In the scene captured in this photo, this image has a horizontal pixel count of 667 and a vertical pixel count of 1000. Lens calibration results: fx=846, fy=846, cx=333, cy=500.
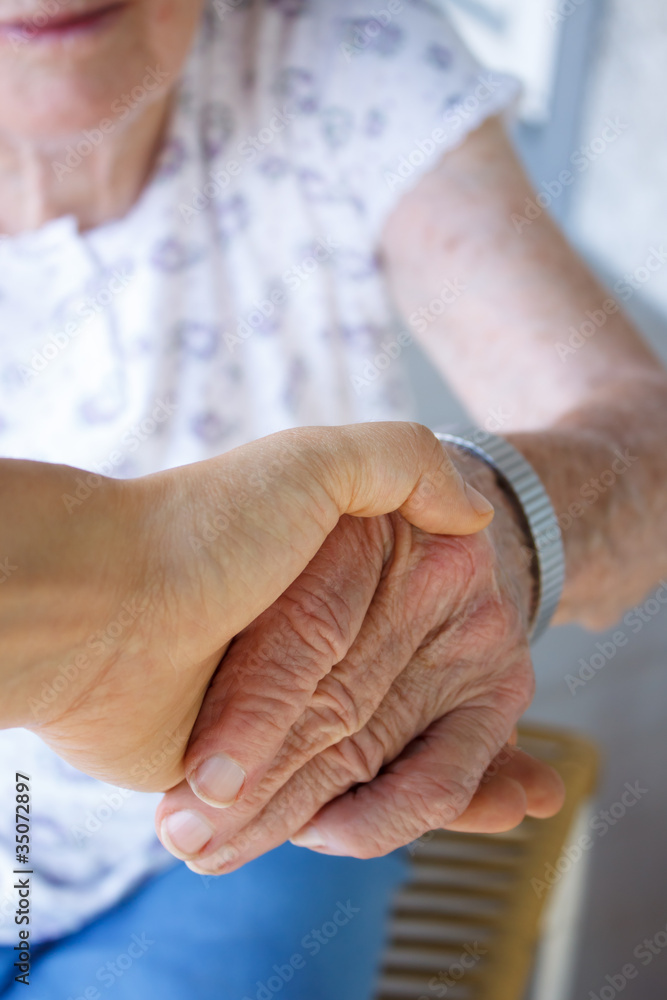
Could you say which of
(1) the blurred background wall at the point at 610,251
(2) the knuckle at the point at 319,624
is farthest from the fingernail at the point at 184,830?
(1) the blurred background wall at the point at 610,251

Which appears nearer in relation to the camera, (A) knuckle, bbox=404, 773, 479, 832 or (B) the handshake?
(B) the handshake

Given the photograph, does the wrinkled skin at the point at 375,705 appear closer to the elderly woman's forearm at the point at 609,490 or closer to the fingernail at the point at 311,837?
the fingernail at the point at 311,837

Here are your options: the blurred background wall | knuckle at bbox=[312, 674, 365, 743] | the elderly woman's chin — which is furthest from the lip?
the blurred background wall

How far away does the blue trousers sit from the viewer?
0.69 metres

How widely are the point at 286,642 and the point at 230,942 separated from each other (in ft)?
1.21

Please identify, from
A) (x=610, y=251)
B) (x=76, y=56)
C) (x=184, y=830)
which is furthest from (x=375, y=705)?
(x=610, y=251)

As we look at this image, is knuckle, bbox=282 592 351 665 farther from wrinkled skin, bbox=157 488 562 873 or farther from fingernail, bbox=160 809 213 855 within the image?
fingernail, bbox=160 809 213 855

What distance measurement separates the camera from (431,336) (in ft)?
2.82

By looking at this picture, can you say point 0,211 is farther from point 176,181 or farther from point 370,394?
point 370,394

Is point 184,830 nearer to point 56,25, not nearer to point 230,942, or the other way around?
point 230,942

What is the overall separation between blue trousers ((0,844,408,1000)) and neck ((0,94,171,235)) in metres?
0.60

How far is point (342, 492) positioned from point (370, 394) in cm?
44

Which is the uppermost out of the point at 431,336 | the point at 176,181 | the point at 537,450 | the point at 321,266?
the point at 176,181

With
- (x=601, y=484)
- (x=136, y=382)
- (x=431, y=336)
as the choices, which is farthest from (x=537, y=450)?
(x=136, y=382)
